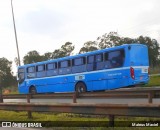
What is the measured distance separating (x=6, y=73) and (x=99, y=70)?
324 ft

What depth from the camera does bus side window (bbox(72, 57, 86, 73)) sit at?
2364 cm

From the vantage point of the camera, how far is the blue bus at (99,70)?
20.9 m

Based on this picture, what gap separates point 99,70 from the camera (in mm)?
22359

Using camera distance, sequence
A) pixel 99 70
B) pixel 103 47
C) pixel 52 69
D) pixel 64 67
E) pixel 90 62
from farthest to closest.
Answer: pixel 103 47 → pixel 52 69 → pixel 64 67 → pixel 90 62 → pixel 99 70

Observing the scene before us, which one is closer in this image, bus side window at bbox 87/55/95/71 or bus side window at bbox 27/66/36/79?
bus side window at bbox 87/55/95/71

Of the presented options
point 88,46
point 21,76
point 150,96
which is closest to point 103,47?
point 88,46

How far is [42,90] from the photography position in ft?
93.9

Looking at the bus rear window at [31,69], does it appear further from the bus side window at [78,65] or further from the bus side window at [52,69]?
the bus side window at [78,65]

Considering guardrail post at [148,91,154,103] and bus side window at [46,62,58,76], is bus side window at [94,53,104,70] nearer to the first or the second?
bus side window at [46,62,58,76]

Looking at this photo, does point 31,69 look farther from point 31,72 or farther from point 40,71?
point 40,71

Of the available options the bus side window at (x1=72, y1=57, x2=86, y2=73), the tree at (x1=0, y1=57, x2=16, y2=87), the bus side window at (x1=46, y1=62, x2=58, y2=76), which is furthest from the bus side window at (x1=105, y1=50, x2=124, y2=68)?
the tree at (x1=0, y1=57, x2=16, y2=87)

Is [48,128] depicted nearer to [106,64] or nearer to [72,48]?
[106,64]

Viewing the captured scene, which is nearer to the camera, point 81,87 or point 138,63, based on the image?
point 138,63

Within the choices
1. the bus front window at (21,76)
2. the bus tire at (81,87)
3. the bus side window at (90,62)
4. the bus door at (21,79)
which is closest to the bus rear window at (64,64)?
the bus tire at (81,87)
